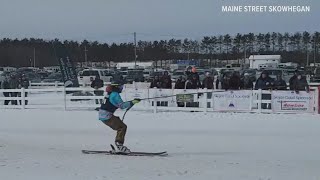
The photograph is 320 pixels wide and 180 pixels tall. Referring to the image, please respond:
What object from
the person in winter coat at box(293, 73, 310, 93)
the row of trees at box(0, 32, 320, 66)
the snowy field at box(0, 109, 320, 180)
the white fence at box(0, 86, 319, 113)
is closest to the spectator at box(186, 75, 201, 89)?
the white fence at box(0, 86, 319, 113)

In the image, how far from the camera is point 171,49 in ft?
433

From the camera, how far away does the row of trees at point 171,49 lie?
116413 mm

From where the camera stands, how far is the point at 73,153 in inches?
403

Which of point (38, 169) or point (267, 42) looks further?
point (267, 42)

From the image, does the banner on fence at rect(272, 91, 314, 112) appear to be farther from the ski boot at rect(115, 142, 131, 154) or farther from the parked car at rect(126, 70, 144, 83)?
the parked car at rect(126, 70, 144, 83)

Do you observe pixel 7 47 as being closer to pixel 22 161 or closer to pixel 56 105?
pixel 56 105

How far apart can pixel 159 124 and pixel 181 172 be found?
7046mm

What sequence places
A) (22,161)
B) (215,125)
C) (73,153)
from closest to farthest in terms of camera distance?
(22,161) → (73,153) → (215,125)

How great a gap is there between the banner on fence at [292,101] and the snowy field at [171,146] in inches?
22.0

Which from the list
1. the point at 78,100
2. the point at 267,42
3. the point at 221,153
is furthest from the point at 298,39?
the point at 221,153

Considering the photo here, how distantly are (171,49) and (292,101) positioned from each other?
11502cm

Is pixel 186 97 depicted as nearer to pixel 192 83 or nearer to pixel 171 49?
pixel 192 83

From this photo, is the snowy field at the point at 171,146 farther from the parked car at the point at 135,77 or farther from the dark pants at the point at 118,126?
the parked car at the point at 135,77

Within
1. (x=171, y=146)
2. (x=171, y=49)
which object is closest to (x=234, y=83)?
(x=171, y=146)
